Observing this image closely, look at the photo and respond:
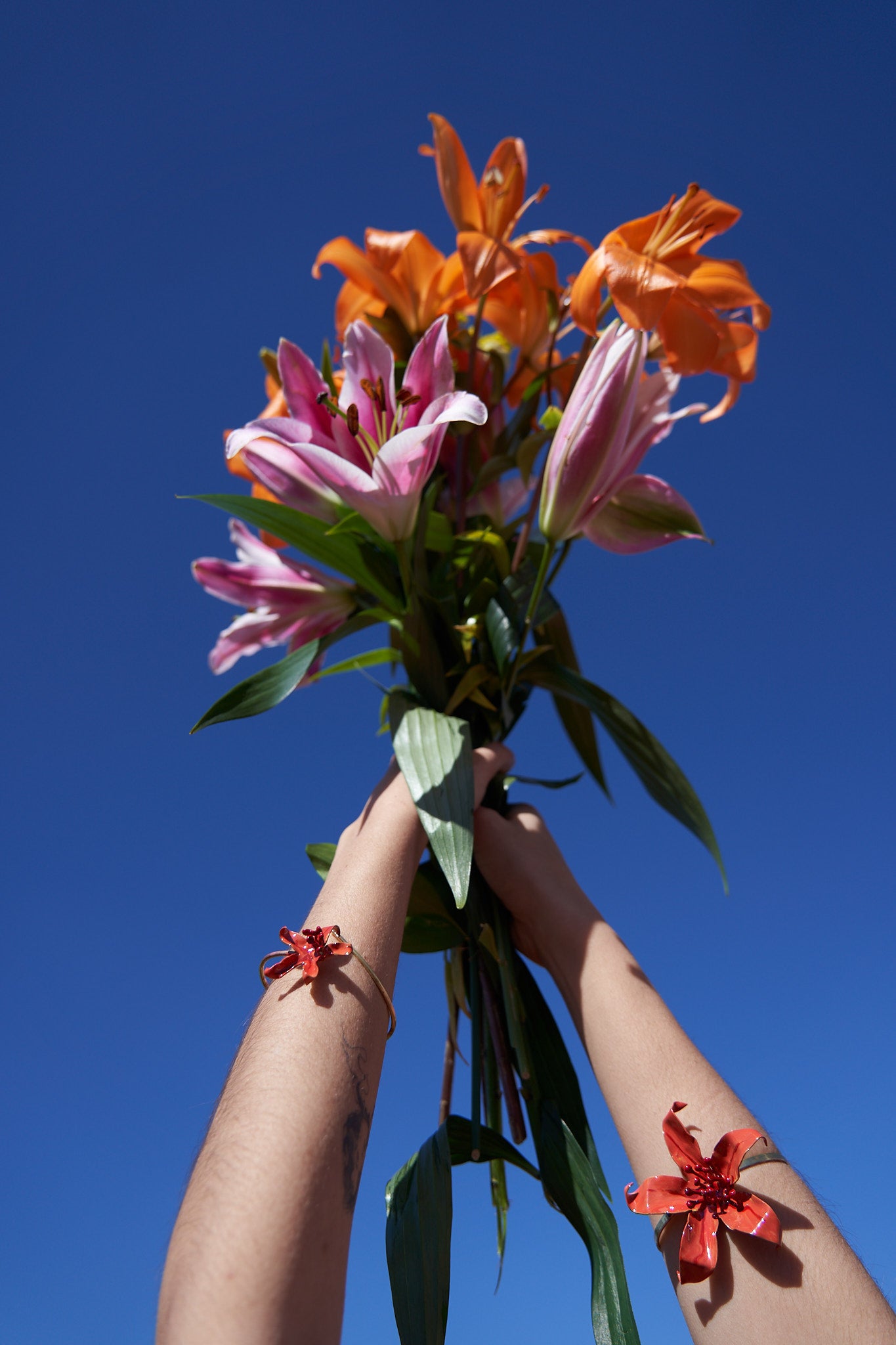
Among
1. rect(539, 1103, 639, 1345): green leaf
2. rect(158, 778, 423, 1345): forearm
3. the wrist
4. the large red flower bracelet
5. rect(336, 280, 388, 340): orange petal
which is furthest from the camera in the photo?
rect(336, 280, 388, 340): orange petal

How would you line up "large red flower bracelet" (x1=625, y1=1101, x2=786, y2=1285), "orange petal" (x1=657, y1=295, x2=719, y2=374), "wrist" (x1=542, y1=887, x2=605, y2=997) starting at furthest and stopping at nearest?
1. "orange petal" (x1=657, y1=295, x2=719, y2=374)
2. "wrist" (x1=542, y1=887, x2=605, y2=997)
3. "large red flower bracelet" (x1=625, y1=1101, x2=786, y2=1285)

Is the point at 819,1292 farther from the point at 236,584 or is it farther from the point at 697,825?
the point at 236,584

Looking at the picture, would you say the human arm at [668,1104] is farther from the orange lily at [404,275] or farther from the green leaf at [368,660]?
the orange lily at [404,275]

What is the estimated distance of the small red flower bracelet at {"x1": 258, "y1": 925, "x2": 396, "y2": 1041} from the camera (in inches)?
23.7

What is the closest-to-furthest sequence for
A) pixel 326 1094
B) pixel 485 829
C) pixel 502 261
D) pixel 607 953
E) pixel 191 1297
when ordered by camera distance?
pixel 191 1297 < pixel 326 1094 < pixel 607 953 < pixel 485 829 < pixel 502 261

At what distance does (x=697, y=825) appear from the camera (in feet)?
2.85

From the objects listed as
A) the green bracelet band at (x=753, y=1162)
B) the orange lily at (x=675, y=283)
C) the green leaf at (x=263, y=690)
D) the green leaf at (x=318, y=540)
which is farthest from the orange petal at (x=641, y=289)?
the green bracelet band at (x=753, y=1162)

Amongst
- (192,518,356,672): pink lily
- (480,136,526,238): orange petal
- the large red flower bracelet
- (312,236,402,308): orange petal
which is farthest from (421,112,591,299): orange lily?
the large red flower bracelet

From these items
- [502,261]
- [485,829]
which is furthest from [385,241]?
[485,829]

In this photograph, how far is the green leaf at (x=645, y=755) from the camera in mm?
874

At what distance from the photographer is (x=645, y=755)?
0.90m

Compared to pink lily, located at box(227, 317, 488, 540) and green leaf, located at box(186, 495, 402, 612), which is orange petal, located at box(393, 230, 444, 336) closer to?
pink lily, located at box(227, 317, 488, 540)

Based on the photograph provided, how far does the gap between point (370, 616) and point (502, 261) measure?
16.7 inches

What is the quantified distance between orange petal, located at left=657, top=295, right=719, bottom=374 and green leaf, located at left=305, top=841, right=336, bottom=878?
23.5 inches
